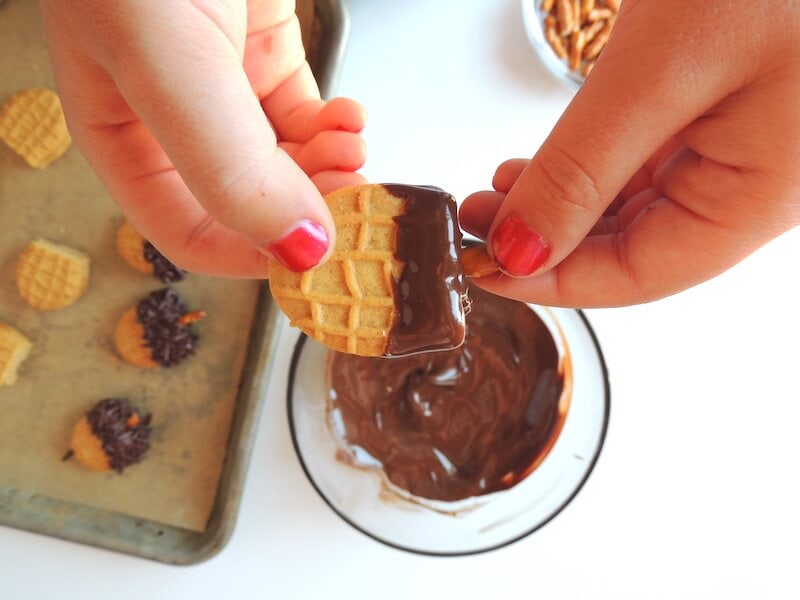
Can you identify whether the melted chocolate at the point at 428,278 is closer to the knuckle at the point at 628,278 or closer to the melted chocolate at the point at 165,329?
the knuckle at the point at 628,278

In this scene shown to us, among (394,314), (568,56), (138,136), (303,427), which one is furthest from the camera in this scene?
(568,56)

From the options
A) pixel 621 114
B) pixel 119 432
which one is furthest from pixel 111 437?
pixel 621 114

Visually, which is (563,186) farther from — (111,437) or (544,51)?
(111,437)

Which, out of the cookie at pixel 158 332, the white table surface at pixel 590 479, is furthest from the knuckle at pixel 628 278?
the cookie at pixel 158 332

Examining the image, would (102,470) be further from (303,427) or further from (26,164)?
(26,164)

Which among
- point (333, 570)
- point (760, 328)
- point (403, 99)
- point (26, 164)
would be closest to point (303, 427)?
point (333, 570)

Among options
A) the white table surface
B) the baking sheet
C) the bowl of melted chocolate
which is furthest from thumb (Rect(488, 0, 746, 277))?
the baking sheet
